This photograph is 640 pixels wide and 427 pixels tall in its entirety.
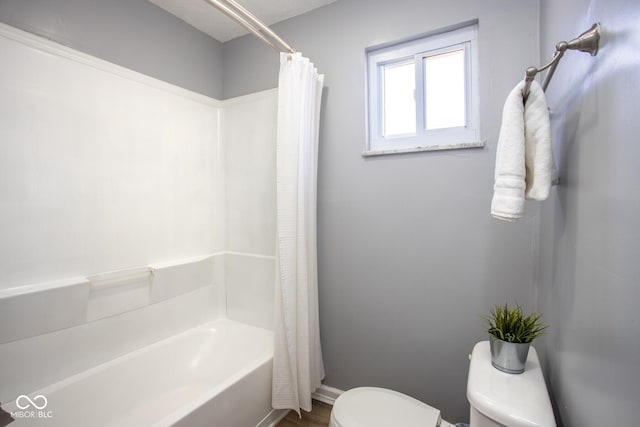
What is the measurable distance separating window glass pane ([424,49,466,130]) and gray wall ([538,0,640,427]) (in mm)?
607

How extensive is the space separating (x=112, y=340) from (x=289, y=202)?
125 cm

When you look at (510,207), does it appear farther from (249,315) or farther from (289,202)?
(249,315)

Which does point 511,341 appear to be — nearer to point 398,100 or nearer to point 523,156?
point 523,156

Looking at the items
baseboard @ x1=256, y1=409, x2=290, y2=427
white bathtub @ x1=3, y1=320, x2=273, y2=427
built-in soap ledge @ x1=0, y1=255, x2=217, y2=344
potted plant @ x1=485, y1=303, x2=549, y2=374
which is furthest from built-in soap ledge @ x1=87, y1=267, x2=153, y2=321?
potted plant @ x1=485, y1=303, x2=549, y2=374

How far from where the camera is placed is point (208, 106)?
215 centimetres

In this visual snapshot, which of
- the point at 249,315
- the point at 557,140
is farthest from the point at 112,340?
the point at 557,140

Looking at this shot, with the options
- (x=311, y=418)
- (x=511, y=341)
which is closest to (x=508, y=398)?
(x=511, y=341)

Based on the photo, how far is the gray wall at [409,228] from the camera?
1.37 meters

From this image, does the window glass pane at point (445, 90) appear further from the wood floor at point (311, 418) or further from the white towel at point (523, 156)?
the wood floor at point (311, 418)

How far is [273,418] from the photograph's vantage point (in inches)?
65.1

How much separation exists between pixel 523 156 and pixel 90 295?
78.9 inches

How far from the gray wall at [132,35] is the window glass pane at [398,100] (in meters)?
1.34

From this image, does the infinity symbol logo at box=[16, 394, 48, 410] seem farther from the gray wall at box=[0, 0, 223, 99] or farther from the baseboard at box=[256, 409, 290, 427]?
the gray wall at box=[0, 0, 223, 99]

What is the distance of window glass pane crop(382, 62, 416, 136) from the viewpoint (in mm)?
1718
